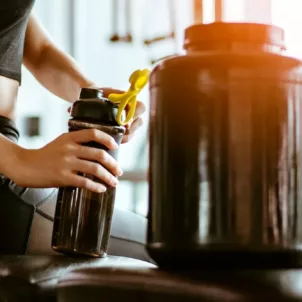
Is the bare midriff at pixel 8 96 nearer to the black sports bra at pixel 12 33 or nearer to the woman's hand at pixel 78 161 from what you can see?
the black sports bra at pixel 12 33

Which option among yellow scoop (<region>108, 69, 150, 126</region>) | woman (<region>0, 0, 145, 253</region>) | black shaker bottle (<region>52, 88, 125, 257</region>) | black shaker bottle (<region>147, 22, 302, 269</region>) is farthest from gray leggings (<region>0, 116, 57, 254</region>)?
black shaker bottle (<region>147, 22, 302, 269</region>)

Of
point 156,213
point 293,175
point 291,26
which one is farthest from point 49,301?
point 291,26

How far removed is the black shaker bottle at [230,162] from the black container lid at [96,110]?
0.75 feet

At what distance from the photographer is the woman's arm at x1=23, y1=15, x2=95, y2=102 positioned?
54.9 inches

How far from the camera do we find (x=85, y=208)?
0.80m

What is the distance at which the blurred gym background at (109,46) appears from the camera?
3.03 metres

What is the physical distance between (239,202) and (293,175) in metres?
0.06

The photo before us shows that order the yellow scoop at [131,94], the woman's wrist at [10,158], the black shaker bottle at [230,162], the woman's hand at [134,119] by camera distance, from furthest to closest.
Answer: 1. the woman's hand at [134,119]
2. the woman's wrist at [10,158]
3. the yellow scoop at [131,94]
4. the black shaker bottle at [230,162]

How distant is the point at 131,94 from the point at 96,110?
50 millimetres

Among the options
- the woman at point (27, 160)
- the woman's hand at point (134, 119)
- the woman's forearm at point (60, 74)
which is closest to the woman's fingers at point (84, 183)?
the woman at point (27, 160)

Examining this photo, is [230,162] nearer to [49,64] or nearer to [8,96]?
[8,96]

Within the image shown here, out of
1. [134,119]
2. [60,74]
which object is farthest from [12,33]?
[134,119]

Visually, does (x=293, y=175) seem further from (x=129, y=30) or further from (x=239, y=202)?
(x=129, y=30)

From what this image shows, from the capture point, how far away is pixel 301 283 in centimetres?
47
